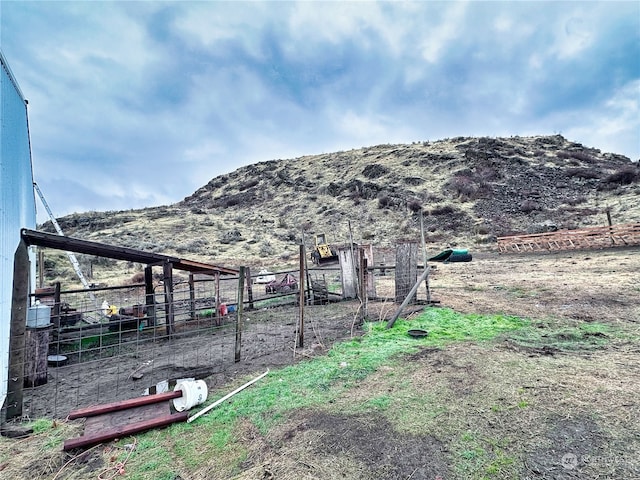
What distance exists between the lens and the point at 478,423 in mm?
3223

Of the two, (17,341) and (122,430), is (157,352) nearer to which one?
(17,341)

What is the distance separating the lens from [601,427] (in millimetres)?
3002

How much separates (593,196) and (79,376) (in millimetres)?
37133

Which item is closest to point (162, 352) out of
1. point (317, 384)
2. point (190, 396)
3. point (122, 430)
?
point (190, 396)

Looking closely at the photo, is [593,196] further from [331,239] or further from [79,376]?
[79,376]

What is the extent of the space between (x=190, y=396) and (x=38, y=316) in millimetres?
3710

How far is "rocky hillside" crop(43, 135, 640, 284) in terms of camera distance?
27.5 meters

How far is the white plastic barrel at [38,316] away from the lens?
5630 millimetres

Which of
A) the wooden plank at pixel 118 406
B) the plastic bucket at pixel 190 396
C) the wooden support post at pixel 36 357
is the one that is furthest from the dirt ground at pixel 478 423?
the wooden support post at pixel 36 357

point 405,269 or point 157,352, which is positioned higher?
point 405,269

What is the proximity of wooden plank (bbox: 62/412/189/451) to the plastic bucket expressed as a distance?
17 centimetres

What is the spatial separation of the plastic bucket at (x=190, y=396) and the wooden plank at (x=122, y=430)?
0.57ft

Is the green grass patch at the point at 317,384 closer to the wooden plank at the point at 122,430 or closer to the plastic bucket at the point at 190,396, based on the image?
the wooden plank at the point at 122,430

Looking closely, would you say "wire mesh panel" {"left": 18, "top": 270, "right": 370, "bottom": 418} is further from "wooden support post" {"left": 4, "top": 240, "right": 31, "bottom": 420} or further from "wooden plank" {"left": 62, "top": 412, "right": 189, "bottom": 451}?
"wooden plank" {"left": 62, "top": 412, "right": 189, "bottom": 451}
